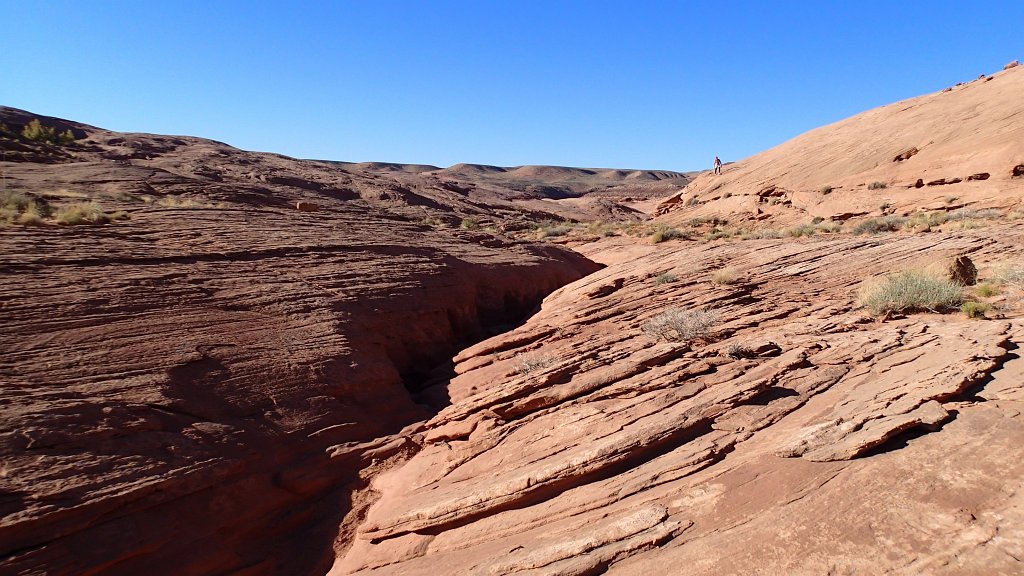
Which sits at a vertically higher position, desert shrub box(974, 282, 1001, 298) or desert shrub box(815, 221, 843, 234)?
desert shrub box(815, 221, 843, 234)

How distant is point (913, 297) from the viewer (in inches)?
286

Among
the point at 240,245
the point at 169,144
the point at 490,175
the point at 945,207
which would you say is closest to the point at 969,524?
the point at 240,245

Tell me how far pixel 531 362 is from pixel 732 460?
3.64m

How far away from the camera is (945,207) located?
17.2 metres

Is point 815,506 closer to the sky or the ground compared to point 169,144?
closer to the ground

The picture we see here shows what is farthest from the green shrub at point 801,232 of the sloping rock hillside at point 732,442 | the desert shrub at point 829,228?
the sloping rock hillside at point 732,442

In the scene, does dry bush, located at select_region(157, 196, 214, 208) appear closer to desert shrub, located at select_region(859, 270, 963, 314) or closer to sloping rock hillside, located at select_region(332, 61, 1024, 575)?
sloping rock hillside, located at select_region(332, 61, 1024, 575)

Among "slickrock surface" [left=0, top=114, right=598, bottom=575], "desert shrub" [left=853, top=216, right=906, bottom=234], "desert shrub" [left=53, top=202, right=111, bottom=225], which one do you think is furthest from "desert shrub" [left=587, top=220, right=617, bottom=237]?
"desert shrub" [left=53, top=202, right=111, bottom=225]

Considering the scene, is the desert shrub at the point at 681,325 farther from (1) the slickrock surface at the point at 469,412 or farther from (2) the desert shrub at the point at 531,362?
(2) the desert shrub at the point at 531,362

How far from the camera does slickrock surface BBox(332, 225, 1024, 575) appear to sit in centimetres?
303

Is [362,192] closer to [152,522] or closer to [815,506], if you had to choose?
[152,522]

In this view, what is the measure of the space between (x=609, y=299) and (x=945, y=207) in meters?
15.1

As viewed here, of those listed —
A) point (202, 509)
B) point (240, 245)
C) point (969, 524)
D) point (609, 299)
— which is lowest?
point (202, 509)

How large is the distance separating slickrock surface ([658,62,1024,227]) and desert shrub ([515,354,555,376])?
689 inches
